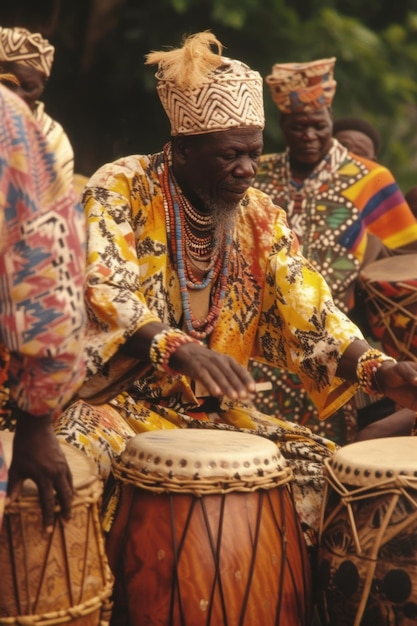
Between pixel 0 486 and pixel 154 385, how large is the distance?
6.06 ft

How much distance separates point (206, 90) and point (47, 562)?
1.76 meters

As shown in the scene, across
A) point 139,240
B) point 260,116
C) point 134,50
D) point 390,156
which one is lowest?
point 390,156

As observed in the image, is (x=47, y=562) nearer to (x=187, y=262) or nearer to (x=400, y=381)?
(x=400, y=381)

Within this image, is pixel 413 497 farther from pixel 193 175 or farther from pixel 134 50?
pixel 134 50

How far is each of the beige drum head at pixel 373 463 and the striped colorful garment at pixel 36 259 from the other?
1.28 m

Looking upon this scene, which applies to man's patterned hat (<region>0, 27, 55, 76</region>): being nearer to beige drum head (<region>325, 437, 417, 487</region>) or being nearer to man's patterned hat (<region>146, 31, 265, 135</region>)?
man's patterned hat (<region>146, 31, 265, 135</region>)

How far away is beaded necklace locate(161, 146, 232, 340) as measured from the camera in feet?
14.9

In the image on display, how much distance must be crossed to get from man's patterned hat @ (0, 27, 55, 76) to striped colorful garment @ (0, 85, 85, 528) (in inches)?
104

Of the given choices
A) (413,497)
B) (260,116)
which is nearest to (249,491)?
(413,497)

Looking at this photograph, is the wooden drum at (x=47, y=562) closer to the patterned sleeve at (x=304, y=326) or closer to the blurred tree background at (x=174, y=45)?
the patterned sleeve at (x=304, y=326)

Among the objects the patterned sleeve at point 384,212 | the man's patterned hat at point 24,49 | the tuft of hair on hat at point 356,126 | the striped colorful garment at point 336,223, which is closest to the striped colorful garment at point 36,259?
the man's patterned hat at point 24,49

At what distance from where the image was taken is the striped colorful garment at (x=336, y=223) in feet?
21.3

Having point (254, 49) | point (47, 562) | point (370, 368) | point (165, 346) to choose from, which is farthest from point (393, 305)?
point (254, 49)

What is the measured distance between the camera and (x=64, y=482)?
122 inches
